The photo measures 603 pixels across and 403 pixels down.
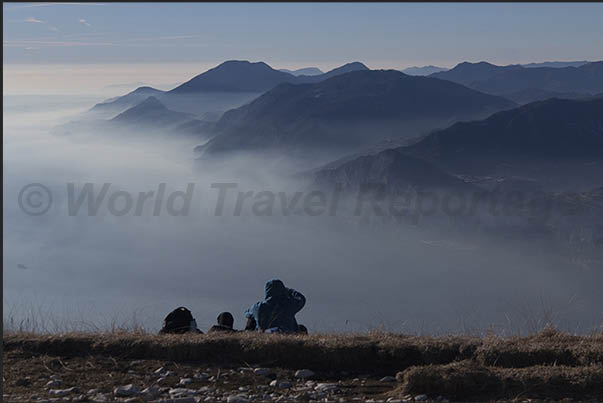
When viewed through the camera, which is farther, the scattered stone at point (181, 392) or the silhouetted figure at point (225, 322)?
the silhouetted figure at point (225, 322)

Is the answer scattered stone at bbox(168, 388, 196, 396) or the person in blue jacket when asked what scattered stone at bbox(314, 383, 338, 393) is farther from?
the person in blue jacket

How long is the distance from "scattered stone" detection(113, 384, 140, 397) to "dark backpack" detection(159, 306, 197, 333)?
183cm

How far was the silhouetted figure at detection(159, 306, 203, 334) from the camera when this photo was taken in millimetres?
7219

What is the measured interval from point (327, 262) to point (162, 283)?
51.9 m

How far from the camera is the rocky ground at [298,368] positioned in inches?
198

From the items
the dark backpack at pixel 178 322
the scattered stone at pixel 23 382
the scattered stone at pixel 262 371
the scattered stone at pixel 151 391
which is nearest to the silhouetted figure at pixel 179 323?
the dark backpack at pixel 178 322

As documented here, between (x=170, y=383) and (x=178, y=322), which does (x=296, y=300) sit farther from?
(x=170, y=383)

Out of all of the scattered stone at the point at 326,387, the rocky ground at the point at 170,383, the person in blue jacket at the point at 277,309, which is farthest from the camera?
the person in blue jacket at the point at 277,309

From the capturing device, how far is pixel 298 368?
588 centimetres

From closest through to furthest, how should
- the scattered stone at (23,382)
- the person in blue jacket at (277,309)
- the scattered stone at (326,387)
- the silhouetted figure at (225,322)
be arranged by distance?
the scattered stone at (326,387) → the scattered stone at (23,382) → the silhouetted figure at (225,322) → the person in blue jacket at (277,309)

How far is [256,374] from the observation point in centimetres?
569

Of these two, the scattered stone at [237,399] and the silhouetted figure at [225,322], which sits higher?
the silhouetted figure at [225,322]

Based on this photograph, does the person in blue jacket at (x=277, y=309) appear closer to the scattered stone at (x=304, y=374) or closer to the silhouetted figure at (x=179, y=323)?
the silhouetted figure at (x=179, y=323)

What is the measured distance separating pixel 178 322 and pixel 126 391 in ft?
7.14
